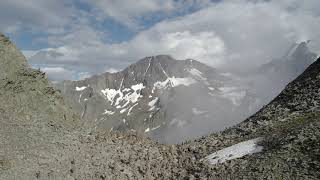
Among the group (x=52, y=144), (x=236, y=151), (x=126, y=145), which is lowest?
(x=236, y=151)

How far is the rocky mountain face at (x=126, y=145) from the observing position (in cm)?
3031

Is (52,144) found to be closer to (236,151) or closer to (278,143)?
(236,151)

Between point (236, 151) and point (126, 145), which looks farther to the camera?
point (126, 145)

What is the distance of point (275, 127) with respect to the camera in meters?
36.8

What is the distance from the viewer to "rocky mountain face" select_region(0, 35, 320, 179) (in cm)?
3031

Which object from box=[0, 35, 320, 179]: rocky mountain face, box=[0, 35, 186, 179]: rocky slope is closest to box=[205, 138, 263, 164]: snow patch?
box=[0, 35, 320, 179]: rocky mountain face

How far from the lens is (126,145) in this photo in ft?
123

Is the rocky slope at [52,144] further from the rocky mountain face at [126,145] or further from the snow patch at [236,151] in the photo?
the snow patch at [236,151]

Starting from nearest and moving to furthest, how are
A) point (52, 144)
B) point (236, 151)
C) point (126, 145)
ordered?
point (236, 151) < point (52, 144) < point (126, 145)

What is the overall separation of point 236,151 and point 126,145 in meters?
9.48

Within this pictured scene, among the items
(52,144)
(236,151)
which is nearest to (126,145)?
(52,144)

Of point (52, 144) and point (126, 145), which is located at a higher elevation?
point (52, 144)

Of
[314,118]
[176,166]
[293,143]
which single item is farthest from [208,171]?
[314,118]

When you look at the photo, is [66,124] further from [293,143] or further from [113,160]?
[293,143]
